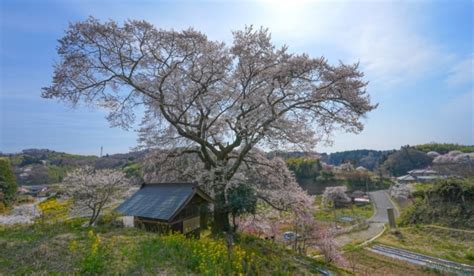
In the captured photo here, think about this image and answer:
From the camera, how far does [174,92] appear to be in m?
9.19

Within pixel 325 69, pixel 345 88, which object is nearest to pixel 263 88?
pixel 325 69

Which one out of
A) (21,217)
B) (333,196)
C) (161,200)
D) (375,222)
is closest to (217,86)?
(161,200)

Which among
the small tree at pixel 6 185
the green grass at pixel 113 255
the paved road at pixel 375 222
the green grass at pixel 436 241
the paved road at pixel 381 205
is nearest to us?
the green grass at pixel 113 255

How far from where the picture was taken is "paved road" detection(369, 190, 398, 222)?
2702cm

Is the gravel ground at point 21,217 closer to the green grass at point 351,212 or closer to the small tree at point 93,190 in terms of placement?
the small tree at point 93,190

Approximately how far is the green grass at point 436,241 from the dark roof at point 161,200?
13891 mm

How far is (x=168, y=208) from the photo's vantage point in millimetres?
7258

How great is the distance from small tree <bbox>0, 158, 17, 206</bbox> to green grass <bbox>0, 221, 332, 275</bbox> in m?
14.9

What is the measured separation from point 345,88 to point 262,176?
4735 mm

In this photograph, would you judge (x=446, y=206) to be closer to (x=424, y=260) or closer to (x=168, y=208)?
(x=424, y=260)

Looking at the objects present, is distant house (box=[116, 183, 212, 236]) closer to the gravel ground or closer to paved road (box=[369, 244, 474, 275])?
the gravel ground

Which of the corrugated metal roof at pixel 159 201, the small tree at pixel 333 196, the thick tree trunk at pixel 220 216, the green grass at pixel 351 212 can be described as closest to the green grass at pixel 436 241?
the green grass at pixel 351 212

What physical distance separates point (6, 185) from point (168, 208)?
62.7ft

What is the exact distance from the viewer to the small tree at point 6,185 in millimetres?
17862
